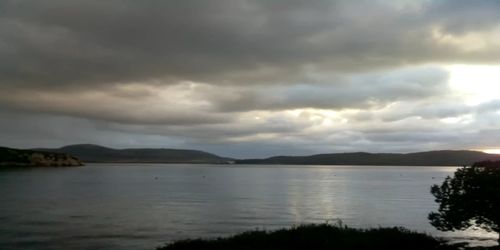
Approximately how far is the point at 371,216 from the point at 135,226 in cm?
3544

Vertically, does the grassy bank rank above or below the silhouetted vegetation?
below

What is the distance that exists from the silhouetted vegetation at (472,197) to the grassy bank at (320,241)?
2.31 metres

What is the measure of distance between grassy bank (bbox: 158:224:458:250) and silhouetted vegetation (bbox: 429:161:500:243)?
2309mm

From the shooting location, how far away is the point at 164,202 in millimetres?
94188

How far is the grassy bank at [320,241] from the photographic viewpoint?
35.8 m

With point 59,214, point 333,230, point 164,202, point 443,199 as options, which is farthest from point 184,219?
point 443,199

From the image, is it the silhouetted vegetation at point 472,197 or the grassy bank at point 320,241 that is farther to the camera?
the silhouetted vegetation at point 472,197

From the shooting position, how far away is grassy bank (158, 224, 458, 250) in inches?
1407

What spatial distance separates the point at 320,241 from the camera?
3684 centimetres

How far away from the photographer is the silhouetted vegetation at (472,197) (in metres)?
37.7

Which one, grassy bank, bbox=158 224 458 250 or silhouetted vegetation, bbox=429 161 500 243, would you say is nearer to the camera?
grassy bank, bbox=158 224 458 250

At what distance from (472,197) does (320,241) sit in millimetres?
12239

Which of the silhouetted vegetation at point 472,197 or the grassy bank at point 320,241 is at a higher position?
the silhouetted vegetation at point 472,197

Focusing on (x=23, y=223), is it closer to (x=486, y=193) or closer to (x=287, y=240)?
(x=287, y=240)
